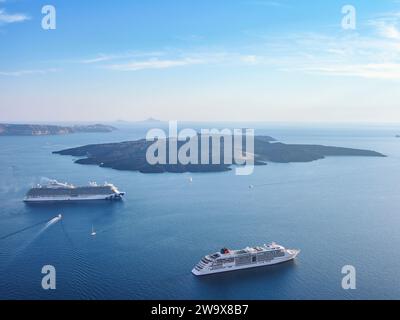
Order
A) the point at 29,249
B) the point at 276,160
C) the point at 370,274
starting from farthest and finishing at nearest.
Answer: the point at 276,160
the point at 29,249
the point at 370,274

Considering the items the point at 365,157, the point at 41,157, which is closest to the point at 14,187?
the point at 41,157

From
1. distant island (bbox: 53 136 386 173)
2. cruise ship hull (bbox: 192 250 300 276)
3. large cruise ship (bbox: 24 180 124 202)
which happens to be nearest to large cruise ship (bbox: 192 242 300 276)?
cruise ship hull (bbox: 192 250 300 276)

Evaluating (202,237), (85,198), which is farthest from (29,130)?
(202,237)

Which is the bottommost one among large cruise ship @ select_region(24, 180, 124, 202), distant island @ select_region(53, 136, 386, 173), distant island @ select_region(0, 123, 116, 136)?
large cruise ship @ select_region(24, 180, 124, 202)

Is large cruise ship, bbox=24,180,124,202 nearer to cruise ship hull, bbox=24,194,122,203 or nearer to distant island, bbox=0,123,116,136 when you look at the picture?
cruise ship hull, bbox=24,194,122,203

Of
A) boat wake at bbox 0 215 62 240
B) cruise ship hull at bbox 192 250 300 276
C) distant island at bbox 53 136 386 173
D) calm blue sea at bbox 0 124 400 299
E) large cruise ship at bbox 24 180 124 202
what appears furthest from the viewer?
distant island at bbox 53 136 386 173

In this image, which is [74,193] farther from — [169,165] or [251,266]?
[251,266]
